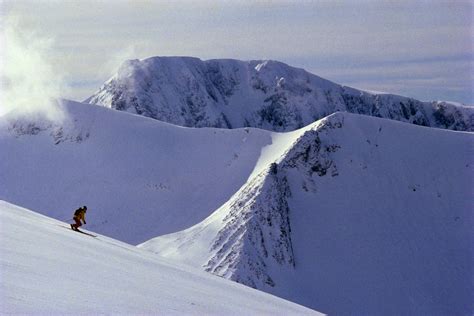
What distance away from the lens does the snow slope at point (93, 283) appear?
11.5 m

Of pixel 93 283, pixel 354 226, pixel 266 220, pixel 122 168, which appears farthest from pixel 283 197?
pixel 93 283

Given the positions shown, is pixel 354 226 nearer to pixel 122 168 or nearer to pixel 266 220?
pixel 266 220

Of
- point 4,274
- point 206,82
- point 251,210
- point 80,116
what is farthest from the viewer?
point 206,82

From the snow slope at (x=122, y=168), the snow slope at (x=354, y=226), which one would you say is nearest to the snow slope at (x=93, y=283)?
the snow slope at (x=354, y=226)

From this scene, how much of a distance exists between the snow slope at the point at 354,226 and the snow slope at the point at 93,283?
1447 inches

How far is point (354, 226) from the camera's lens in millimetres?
65438

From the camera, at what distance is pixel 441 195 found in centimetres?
7031

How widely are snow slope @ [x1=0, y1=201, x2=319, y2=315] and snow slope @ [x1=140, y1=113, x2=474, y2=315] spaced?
3675 cm

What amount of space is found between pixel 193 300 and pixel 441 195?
5929 cm

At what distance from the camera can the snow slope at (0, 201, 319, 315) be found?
11539mm

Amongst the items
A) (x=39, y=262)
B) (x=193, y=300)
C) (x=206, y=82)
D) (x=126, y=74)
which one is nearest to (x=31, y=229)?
(x=39, y=262)

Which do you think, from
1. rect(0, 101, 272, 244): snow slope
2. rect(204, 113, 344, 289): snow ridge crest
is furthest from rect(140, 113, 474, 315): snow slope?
rect(0, 101, 272, 244): snow slope

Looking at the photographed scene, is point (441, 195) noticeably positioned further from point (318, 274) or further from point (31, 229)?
point (31, 229)

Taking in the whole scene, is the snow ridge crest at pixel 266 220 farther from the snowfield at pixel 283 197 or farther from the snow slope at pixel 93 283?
the snow slope at pixel 93 283
